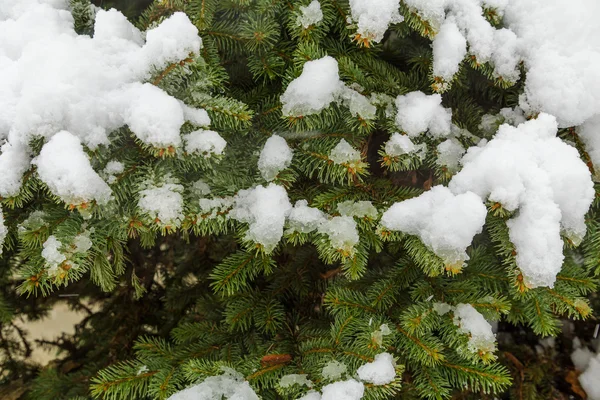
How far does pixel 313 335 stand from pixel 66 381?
1579 mm

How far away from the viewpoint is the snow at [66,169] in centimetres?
118

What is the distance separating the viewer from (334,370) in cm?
144

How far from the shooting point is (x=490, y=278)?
1.67 meters

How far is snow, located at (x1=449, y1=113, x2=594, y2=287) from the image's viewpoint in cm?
128

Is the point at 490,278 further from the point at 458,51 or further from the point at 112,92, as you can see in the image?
the point at 112,92

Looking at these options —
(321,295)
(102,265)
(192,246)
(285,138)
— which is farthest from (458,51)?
(192,246)

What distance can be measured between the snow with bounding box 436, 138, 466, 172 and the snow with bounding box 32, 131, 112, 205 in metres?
1.13

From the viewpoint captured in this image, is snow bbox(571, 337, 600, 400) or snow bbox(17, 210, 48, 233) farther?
snow bbox(571, 337, 600, 400)

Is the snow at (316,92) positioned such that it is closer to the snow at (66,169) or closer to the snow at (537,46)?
the snow at (537,46)

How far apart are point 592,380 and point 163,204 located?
266 cm

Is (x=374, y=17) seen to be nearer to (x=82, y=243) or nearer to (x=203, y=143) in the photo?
(x=203, y=143)

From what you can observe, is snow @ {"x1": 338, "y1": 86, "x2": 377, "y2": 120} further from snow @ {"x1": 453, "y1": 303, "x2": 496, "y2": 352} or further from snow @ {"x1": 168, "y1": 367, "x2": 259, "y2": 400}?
snow @ {"x1": 168, "y1": 367, "x2": 259, "y2": 400}

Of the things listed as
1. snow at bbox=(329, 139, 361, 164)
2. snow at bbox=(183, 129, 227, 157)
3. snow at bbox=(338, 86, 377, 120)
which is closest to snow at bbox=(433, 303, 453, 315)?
snow at bbox=(329, 139, 361, 164)

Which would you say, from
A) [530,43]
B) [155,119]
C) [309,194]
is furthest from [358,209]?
[530,43]
